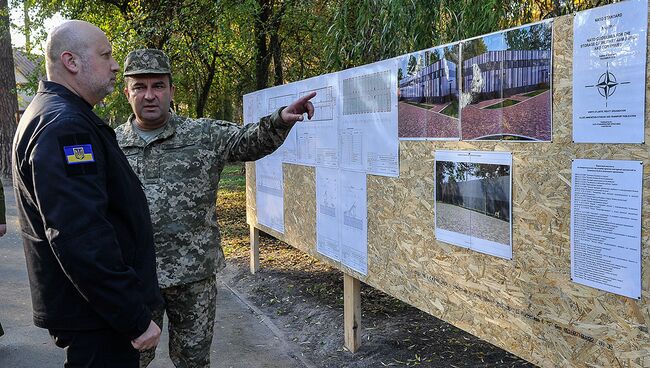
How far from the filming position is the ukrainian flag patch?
2170 mm

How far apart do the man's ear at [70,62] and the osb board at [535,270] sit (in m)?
1.98

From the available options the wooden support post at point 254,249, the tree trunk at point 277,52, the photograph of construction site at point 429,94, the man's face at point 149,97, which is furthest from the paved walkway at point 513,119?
the tree trunk at point 277,52

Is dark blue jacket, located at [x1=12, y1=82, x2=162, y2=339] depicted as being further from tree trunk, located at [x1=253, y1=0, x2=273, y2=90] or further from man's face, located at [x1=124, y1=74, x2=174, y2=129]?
tree trunk, located at [x1=253, y1=0, x2=273, y2=90]

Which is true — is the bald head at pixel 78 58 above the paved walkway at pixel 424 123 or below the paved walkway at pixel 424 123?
above

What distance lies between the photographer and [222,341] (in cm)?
554

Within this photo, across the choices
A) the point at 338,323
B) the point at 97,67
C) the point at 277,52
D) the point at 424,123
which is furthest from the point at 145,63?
the point at 277,52

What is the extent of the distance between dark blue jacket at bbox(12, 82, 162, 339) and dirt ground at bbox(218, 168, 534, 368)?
2.87m

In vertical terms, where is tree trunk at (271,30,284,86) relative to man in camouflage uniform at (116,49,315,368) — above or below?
above

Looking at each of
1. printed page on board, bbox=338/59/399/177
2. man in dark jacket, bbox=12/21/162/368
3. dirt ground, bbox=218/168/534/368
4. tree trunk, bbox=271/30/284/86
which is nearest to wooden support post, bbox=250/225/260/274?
dirt ground, bbox=218/168/534/368

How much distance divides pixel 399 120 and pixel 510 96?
1101 millimetres

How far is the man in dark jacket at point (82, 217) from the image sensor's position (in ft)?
7.01

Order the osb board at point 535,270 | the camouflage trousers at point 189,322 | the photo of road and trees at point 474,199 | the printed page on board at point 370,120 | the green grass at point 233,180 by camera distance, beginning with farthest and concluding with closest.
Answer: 1. the green grass at point 233,180
2. the printed page on board at point 370,120
3. the camouflage trousers at point 189,322
4. the photo of road and trees at point 474,199
5. the osb board at point 535,270

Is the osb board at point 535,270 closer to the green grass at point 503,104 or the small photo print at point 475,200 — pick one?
the small photo print at point 475,200

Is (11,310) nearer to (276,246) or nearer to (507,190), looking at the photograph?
(276,246)
